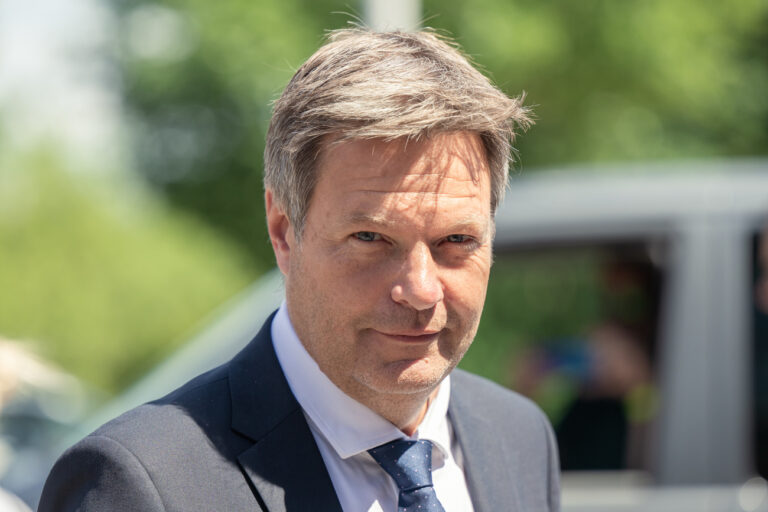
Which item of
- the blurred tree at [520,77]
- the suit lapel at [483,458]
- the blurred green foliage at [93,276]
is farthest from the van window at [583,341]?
the blurred green foliage at [93,276]

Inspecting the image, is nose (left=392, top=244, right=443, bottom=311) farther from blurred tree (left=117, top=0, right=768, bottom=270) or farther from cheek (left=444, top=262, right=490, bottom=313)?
blurred tree (left=117, top=0, right=768, bottom=270)

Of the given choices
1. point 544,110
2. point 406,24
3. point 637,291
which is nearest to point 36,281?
point 544,110

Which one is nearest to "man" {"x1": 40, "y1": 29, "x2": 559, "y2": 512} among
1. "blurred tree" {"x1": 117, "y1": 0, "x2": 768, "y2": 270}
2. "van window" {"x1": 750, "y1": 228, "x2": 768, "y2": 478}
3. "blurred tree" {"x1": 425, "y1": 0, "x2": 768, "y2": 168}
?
"van window" {"x1": 750, "y1": 228, "x2": 768, "y2": 478}

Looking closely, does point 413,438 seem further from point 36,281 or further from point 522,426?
point 36,281

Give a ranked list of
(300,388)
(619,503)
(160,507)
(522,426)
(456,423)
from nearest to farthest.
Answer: (160,507), (300,388), (456,423), (522,426), (619,503)

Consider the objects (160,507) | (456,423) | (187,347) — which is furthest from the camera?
(187,347)

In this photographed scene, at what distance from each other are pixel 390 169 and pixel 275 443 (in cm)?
54

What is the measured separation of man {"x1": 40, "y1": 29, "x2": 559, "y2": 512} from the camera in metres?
1.72

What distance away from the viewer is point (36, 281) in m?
10.5

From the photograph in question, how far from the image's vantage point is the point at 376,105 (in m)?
1.72

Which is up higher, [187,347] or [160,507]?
[160,507]

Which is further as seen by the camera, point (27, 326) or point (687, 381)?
point (27, 326)

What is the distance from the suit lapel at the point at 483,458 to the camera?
204 centimetres

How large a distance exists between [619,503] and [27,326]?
322 inches
